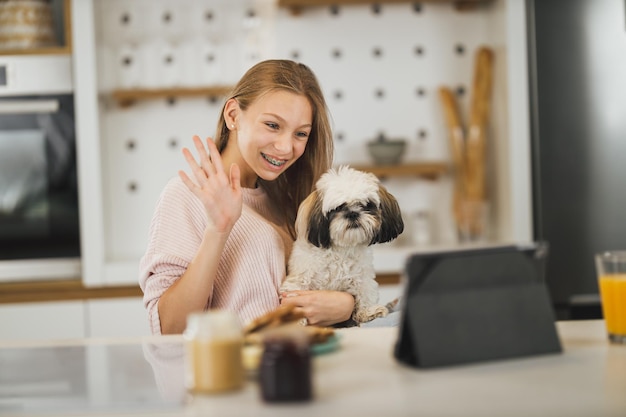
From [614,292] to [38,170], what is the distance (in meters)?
2.71

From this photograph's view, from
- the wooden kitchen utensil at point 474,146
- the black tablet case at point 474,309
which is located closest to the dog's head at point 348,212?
the black tablet case at point 474,309

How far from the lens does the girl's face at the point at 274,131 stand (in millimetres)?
1966

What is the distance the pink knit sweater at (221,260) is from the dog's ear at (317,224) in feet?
0.39

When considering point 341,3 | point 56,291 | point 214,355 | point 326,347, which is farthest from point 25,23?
point 214,355

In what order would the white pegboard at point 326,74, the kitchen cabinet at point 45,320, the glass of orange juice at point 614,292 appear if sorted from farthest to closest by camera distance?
the white pegboard at point 326,74 → the kitchen cabinet at point 45,320 → the glass of orange juice at point 614,292

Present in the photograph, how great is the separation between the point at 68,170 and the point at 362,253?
6.03ft

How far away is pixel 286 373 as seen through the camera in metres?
0.96

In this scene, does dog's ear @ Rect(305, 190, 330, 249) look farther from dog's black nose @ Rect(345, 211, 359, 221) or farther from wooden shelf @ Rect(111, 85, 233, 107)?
wooden shelf @ Rect(111, 85, 233, 107)

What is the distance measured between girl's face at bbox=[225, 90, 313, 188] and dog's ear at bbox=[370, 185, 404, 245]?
25cm

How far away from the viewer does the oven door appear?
3.39 meters

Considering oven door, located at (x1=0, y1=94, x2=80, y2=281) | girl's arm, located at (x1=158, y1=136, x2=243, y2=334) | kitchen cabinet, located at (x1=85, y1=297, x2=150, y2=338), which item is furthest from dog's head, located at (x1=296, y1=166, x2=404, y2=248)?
oven door, located at (x1=0, y1=94, x2=80, y2=281)

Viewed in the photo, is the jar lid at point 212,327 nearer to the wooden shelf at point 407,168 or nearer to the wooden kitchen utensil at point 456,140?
the wooden shelf at point 407,168

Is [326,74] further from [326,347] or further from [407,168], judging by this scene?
[326,347]

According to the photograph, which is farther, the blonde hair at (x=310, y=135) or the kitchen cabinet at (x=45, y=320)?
the kitchen cabinet at (x=45, y=320)
